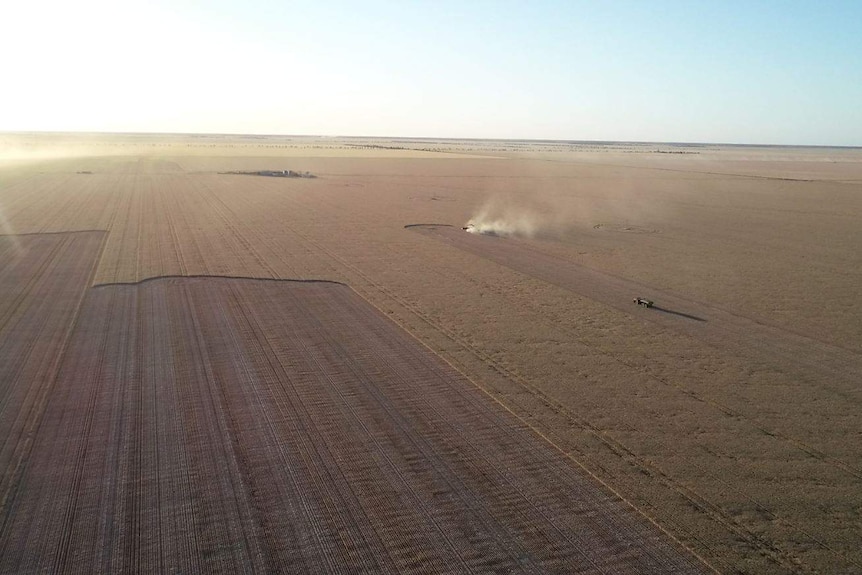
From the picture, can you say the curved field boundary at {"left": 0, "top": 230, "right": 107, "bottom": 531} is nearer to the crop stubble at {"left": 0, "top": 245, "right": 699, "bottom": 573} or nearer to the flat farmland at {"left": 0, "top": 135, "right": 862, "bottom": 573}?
the flat farmland at {"left": 0, "top": 135, "right": 862, "bottom": 573}

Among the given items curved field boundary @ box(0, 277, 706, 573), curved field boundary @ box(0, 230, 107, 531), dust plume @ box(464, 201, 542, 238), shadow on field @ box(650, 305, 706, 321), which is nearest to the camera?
curved field boundary @ box(0, 277, 706, 573)

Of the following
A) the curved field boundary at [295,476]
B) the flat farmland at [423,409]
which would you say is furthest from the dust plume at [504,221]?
the curved field boundary at [295,476]

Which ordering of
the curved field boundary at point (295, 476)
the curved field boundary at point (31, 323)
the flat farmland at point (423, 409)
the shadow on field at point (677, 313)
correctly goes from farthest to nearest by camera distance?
the shadow on field at point (677, 313) < the curved field boundary at point (31, 323) < the flat farmland at point (423, 409) < the curved field boundary at point (295, 476)

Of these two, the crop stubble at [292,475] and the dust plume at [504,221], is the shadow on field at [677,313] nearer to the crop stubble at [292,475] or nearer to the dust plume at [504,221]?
the crop stubble at [292,475]

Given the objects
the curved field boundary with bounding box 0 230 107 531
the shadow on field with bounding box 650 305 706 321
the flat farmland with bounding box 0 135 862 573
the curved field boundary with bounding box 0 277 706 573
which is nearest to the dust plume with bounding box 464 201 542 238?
the flat farmland with bounding box 0 135 862 573

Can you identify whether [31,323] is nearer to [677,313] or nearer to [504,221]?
[677,313]
